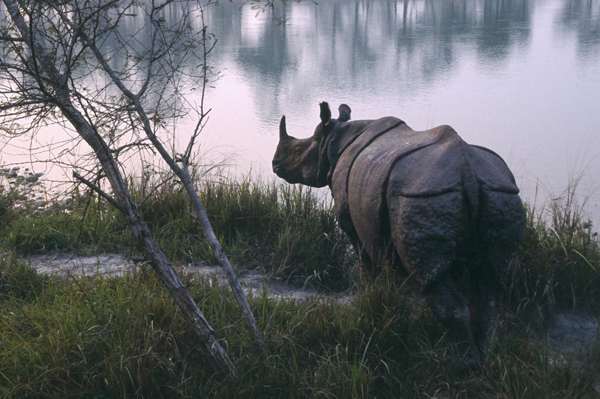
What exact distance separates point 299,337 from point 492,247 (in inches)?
45.5

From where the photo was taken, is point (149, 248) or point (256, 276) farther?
point (256, 276)

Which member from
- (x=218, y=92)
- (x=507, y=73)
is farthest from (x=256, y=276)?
(x=507, y=73)

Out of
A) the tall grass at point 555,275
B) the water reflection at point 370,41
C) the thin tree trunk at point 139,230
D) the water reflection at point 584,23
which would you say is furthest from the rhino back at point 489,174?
the water reflection at point 584,23

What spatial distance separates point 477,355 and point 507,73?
475 inches

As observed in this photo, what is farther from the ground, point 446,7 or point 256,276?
point 446,7

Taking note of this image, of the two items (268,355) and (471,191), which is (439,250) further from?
(268,355)

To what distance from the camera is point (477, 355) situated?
12.9 ft

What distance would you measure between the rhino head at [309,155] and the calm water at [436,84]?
0.89 metres

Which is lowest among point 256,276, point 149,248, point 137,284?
point 256,276

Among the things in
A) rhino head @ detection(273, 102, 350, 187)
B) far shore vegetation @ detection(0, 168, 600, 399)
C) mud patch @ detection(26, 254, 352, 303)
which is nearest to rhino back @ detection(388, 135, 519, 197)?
far shore vegetation @ detection(0, 168, 600, 399)

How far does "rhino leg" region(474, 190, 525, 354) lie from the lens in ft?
12.5

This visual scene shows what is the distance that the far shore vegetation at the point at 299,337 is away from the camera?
12.3 ft

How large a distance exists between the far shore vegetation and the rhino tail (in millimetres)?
606

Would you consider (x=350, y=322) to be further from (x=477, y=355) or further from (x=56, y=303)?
(x=56, y=303)
